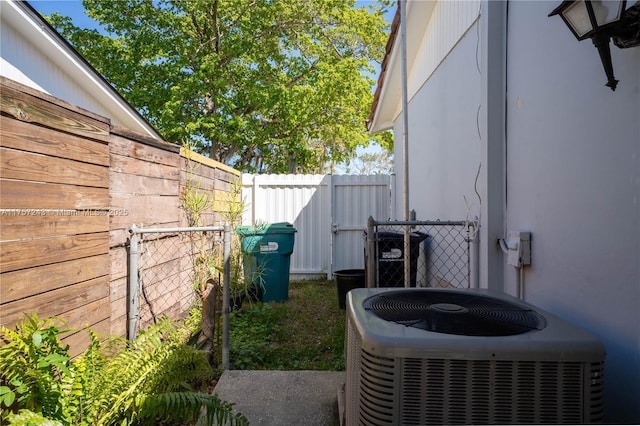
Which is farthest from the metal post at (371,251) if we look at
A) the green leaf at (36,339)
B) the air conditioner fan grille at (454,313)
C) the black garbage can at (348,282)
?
the green leaf at (36,339)

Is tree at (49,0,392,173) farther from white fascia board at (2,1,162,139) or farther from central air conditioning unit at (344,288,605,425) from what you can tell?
central air conditioning unit at (344,288,605,425)

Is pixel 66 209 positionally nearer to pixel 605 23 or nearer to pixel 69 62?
pixel 605 23

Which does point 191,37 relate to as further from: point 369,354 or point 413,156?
point 369,354

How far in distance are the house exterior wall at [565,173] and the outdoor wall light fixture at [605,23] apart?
3.6 inches

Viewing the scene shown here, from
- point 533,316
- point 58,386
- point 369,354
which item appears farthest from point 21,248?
point 533,316

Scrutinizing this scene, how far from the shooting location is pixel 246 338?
3480 millimetres

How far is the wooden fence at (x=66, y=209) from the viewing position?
5.14ft

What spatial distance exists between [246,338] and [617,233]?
9.95 feet

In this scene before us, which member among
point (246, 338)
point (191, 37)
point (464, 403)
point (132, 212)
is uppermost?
point (191, 37)

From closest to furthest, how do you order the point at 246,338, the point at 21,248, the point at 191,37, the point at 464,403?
the point at 464,403, the point at 21,248, the point at 246,338, the point at 191,37

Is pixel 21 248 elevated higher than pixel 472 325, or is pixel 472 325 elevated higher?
pixel 21 248

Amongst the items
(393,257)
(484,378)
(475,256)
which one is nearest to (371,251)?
(475,256)

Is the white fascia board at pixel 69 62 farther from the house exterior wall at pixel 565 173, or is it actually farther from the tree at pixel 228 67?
the house exterior wall at pixel 565 173

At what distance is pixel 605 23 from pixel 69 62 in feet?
21.0
